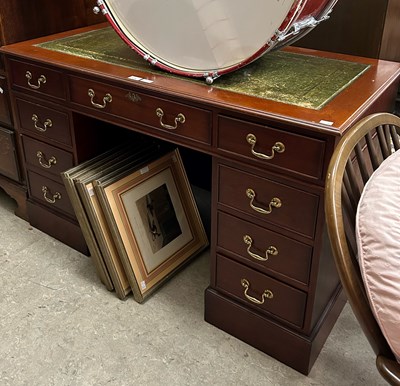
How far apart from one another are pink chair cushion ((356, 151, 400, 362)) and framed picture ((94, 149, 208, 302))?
0.95 meters

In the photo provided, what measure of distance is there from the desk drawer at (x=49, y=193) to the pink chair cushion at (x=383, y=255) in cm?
128

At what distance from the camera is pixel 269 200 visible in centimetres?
137

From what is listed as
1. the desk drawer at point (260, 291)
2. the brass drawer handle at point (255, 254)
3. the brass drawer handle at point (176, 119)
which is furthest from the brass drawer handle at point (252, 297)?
the brass drawer handle at point (176, 119)

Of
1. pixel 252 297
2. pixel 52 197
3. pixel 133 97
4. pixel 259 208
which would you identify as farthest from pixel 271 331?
pixel 52 197

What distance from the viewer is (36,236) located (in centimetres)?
213

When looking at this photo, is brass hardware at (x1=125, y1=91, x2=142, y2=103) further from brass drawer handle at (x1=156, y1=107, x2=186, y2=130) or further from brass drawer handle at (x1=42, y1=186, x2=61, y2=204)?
brass drawer handle at (x1=42, y1=186, x2=61, y2=204)

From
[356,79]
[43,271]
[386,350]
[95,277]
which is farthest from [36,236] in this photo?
[386,350]

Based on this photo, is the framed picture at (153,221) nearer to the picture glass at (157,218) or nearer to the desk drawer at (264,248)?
the picture glass at (157,218)

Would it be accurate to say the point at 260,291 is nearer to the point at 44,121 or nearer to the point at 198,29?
the point at 198,29

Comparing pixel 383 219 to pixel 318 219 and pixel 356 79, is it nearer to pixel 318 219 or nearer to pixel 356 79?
pixel 318 219

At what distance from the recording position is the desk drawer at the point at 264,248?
1.38 m

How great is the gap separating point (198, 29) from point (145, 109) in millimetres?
275

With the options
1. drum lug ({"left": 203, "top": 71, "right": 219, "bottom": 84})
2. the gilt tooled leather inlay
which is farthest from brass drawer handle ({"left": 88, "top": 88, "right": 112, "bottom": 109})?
drum lug ({"left": 203, "top": 71, "right": 219, "bottom": 84})

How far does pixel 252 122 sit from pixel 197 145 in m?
0.20
